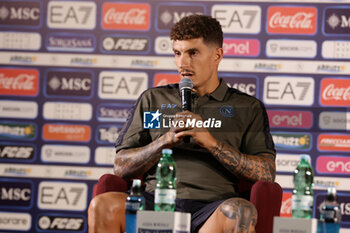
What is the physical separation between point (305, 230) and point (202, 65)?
1286mm

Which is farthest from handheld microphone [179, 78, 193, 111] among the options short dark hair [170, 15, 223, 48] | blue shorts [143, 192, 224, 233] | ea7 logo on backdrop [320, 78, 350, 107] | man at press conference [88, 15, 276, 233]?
ea7 logo on backdrop [320, 78, 350, 107]

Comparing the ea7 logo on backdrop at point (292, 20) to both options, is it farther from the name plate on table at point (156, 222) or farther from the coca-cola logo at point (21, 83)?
the name plate on table at point (156, 222)

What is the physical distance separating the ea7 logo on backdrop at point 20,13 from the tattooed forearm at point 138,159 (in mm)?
2014

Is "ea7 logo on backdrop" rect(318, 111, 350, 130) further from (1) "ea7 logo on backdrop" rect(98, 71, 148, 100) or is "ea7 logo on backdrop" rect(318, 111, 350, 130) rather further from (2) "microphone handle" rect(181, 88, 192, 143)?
(2) "microphone handle" rect(181, 88, 192, 143)

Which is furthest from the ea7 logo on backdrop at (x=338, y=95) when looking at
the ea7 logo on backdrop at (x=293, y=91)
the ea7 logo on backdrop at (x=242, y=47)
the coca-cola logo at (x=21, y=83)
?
the coca-cola logo at (x=21, y=83)

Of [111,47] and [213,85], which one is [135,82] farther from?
[213,85]

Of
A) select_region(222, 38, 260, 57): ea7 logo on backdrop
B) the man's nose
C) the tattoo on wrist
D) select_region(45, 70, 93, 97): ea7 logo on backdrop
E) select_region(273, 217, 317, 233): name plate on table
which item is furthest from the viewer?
select_region(45, 70, 93, 97): ea7 logo on backdrop

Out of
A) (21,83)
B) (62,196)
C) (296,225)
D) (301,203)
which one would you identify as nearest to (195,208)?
(301,203)

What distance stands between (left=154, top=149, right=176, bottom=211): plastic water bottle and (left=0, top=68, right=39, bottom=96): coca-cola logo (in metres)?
2.30

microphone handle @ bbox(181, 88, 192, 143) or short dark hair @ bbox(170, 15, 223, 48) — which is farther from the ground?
short dark hair @ bbox(170, 15, 223, 48)

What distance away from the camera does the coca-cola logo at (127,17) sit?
4293 millimetres

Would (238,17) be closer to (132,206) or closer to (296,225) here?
(132,206)

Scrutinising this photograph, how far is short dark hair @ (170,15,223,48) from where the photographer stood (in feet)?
9.27

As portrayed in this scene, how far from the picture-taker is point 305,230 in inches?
71.6
